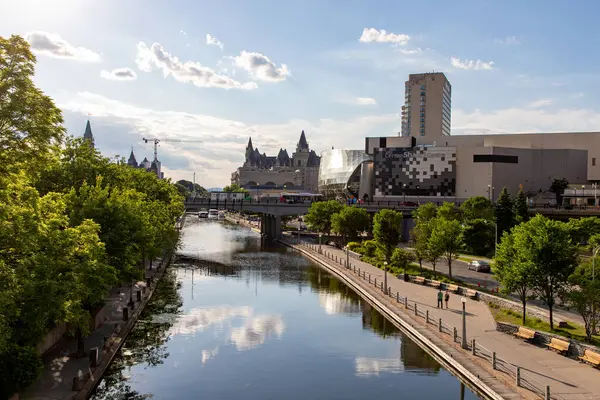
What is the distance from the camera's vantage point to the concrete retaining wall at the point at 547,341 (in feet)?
104

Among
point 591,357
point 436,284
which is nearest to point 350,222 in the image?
point 436,284

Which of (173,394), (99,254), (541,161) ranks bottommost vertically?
(173,394)

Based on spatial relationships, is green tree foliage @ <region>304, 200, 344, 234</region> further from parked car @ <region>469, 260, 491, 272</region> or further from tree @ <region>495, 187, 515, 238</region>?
parked car @ <region>469, 260, 491, 272</region>

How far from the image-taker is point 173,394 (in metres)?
29.3

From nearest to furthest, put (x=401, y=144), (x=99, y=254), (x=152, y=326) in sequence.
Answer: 1. (x=99, y=254)
2. (x=152, y=326)
3. (x=401, y=144)

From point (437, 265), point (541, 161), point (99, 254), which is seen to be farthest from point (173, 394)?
point (541, 161)

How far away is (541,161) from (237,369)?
144m

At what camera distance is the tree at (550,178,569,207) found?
6029 inches

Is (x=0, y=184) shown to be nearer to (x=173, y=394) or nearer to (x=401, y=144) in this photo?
(x=173, y=394)

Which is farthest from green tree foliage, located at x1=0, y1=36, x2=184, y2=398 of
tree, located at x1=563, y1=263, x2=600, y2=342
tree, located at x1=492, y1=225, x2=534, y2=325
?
tree, located at x1=563, y1=263, x2=600, y2=342

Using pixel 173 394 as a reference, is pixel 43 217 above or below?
above

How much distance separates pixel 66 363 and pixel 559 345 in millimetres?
26969

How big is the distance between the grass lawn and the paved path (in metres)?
0.88

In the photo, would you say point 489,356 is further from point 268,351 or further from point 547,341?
point 268,351
